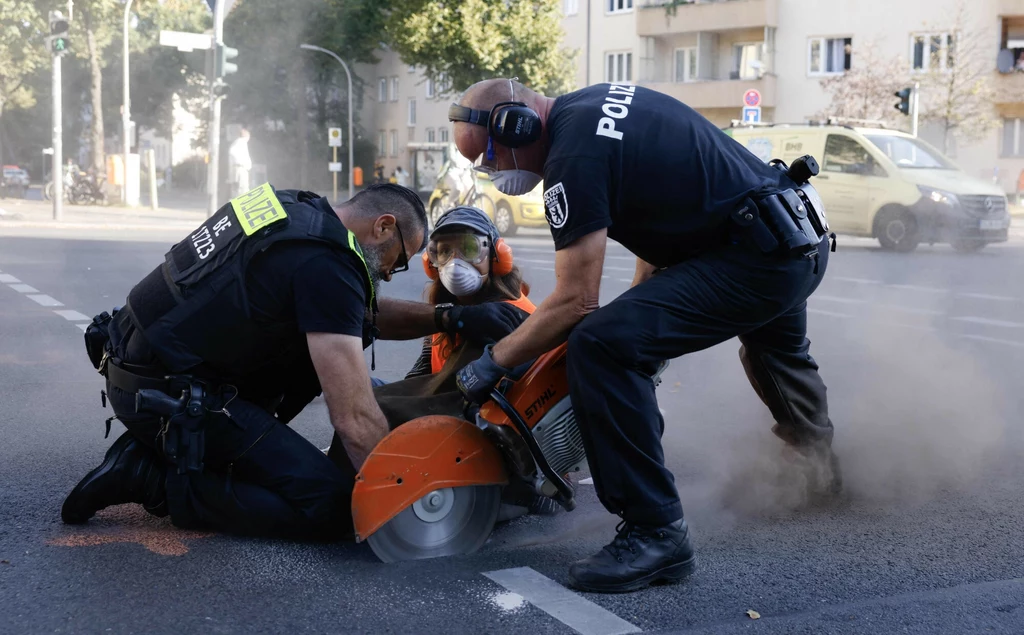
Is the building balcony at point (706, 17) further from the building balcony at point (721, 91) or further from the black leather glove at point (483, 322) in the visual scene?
the black leather glove at point (483, 322)

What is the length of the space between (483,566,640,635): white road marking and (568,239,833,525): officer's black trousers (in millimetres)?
301

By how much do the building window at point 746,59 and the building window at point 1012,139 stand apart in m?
8.68

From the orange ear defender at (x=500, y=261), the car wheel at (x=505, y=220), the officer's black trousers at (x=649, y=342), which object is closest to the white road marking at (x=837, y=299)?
the orange ear defender at (x=500, y=261)

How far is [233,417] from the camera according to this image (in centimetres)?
385

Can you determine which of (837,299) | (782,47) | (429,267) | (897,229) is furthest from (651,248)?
(782,47)

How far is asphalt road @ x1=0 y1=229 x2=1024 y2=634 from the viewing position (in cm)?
319

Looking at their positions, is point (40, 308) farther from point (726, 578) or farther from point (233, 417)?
point (726, 578)

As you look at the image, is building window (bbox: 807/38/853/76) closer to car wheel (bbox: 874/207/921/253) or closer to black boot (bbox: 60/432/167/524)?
car wheel (bbox: 874/207/921/253)

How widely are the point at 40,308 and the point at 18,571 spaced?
7.56m

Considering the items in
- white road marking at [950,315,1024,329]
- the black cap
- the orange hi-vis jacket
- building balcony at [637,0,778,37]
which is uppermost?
building balcony at [637,0,778,37]

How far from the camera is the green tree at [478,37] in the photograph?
3459cm

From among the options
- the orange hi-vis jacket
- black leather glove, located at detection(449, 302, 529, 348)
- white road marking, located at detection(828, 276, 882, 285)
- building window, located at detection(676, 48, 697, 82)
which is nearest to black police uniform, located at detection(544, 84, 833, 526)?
black leather glove, located at detection(449, 302, 529, 348)

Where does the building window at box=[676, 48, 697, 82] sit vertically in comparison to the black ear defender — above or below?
above

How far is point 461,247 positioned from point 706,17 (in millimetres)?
40576
